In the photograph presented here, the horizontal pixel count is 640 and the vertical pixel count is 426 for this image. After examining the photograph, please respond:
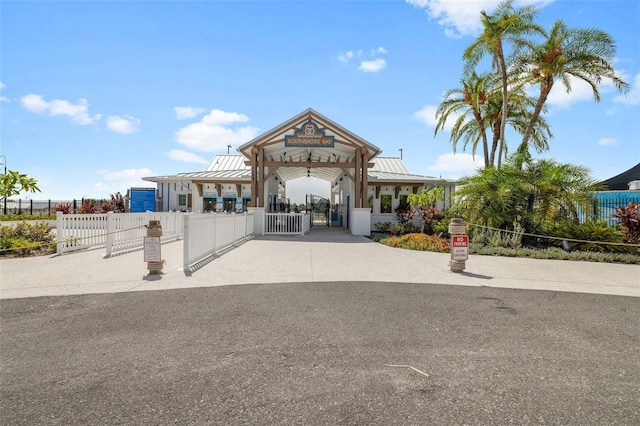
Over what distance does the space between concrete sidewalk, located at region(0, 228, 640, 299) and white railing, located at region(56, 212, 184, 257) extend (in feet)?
1.51

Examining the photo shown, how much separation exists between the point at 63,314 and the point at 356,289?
4.26 meters

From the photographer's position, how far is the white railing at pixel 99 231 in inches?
386

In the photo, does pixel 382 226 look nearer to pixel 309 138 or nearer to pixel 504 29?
pixel 309 138

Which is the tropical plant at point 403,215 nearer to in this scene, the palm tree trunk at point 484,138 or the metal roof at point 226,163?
→ the palm tree trunk at point 484,138

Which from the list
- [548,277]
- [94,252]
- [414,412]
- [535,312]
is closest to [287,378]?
[414,412]

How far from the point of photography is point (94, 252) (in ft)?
33.6

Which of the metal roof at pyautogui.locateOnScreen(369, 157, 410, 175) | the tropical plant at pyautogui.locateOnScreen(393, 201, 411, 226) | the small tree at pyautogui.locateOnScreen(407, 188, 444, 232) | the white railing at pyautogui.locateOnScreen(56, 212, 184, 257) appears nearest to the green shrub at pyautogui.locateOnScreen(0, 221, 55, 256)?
the white railing at pyautogui.locateOnScreen(56, 212, 184, 257)

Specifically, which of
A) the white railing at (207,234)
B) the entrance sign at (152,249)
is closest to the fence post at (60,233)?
the white railing at (207,234)

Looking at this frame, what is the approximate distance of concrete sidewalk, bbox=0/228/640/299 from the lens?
636 centimetres

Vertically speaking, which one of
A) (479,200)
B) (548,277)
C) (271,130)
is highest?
(271,130)

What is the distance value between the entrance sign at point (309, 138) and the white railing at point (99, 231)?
25.1 feet

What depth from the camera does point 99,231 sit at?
35.4ft

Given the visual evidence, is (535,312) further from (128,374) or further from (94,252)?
(94,252)

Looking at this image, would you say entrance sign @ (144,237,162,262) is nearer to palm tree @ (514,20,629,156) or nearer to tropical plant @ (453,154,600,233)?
tropical plant @ (453,154,600,233)
